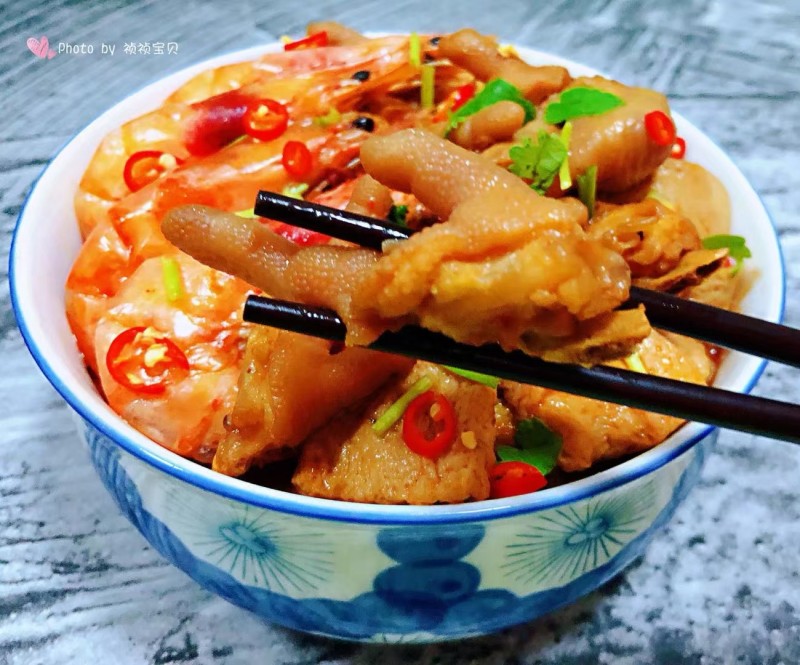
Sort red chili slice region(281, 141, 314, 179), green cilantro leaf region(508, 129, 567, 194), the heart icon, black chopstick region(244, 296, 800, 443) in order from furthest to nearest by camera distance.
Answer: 1. the heart icon
2. red chili slice region(281, 141, 314, 179)
3. green cilantro leaf region(508, 129, 567, 194)
4. black chopstick region(244, 296, 800, 443)

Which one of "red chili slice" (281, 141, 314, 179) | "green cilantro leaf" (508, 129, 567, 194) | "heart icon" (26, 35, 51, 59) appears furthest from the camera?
"heart icon" (26, 35, 51, 59)

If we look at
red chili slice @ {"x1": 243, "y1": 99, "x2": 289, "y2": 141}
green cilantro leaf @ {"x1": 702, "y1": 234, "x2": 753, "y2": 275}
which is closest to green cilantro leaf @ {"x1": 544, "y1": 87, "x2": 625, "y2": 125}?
green cilantro leaf @ {"x1": 702, "y1": 234, "x2": 753, "y2": 275}

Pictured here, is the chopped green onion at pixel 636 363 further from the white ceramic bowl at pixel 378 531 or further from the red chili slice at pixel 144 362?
the red chili slice at pixel 144 362

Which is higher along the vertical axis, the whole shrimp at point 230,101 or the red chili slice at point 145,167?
the whole shrimp at point 230,101

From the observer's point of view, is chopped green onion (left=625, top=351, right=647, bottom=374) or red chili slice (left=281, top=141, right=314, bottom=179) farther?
red chili slice (left=281, top=141, right=314, bottom=179)

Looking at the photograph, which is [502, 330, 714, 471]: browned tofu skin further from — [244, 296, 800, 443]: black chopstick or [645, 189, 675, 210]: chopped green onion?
[645, 189, 675, 210]: chopped green onion

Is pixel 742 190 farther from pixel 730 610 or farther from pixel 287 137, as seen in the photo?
pixel 287 137

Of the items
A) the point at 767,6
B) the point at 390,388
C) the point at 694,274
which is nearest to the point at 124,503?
the point at 390,388

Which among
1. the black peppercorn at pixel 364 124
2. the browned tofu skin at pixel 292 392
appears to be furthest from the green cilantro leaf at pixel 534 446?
the black peppercorn at pixel 364 124
